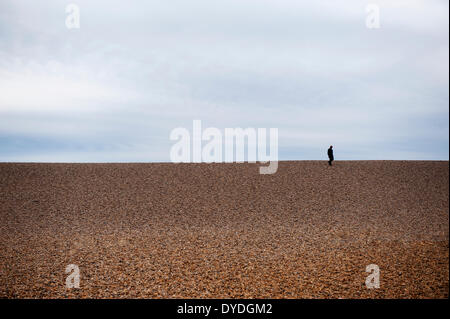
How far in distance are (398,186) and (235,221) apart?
10867mm

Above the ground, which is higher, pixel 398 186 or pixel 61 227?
pixel 398 186

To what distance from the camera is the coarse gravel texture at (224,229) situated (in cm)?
801

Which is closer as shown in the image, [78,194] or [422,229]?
[422,229]

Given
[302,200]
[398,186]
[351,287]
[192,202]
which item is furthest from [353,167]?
[351,287]

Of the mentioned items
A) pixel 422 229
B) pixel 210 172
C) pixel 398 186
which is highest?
pixel 210 172

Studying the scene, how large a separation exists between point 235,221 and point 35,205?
9.98 m

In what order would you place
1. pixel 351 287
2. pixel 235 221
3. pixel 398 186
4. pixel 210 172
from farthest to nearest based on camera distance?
1. pixel 210 172
2. pixel 398 186
3. pixel 235 221
4. pixel 351 287

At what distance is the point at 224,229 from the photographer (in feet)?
42.3

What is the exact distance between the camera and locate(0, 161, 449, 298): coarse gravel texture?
801 cm

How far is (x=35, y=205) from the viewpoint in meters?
16.3
